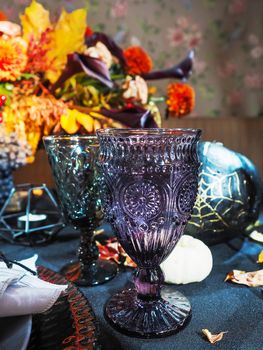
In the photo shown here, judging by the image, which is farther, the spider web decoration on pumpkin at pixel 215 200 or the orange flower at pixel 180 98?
the orange flower at pixel 180 98

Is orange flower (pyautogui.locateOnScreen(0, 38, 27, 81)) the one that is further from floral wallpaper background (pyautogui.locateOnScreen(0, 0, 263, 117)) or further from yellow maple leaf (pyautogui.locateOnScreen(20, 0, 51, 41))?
floral wallpaper background (pyautogui.locateOnScreen(0, 0, 263, 117))

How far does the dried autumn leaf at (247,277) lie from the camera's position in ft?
1.60

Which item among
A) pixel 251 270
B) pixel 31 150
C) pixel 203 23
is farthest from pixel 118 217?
pixel 203 23

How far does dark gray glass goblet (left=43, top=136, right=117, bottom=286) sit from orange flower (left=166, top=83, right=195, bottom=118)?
1.77 ft

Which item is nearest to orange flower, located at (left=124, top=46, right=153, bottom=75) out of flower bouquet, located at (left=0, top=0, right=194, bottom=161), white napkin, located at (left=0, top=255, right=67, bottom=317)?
flower bouquet, located at (left=0, top=0, right=194, bottom=161)

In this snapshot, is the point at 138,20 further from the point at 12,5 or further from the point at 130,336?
the point at 130,336

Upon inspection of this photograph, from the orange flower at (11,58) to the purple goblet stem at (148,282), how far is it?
1.61ft

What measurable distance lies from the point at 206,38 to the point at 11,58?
1.56 metres

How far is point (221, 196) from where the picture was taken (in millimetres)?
618

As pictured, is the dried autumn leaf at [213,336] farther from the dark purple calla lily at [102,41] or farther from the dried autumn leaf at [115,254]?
the dark purple calla lily at [102,41]

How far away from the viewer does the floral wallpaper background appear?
186cm

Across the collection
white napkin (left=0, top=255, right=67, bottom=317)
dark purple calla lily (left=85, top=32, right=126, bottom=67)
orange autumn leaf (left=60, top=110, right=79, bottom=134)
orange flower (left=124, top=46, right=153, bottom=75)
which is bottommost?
white napkin (left=0, top=255, right=67, bottom=317)

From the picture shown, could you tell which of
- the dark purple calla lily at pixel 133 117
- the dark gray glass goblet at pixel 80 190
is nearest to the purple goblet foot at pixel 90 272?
the dark gray glass goblet at pixel 80 190

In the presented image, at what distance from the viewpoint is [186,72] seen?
104 centimetres
